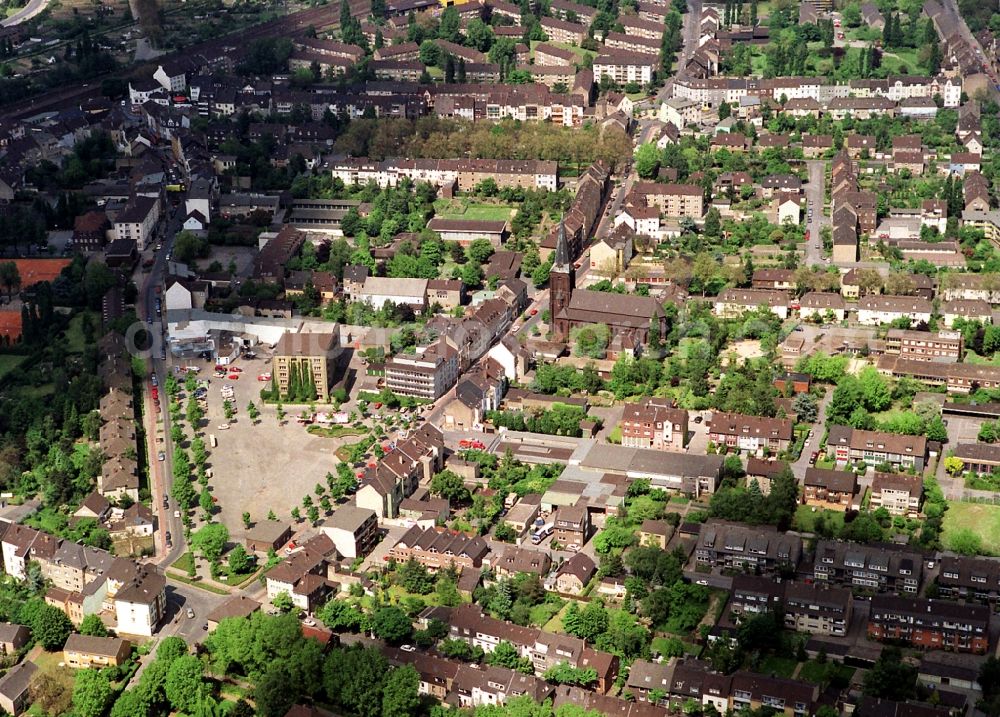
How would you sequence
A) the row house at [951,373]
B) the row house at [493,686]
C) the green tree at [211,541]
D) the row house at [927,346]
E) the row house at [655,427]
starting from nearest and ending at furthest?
the row house at [493,686], the green tree at [211,541], the row house at [655,427], the row house at [951,373], the row house at [927,346]

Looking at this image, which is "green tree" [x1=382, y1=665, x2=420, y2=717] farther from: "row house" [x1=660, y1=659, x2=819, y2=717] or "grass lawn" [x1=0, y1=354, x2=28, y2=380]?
"grass lawn" [x1=0, y1=354, x2=28, y2=380]

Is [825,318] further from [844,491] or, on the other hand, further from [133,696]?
[133,696]

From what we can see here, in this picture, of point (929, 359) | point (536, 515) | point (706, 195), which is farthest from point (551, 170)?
point (536, 515)

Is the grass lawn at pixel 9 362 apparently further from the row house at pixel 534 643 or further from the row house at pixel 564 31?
the row house at pixel 564 31

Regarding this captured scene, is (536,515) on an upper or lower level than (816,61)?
lower

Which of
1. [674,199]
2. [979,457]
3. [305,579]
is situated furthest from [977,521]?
[674,199]

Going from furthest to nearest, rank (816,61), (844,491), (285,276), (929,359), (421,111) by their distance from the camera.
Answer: (816,61), (421,111), (285,276), (929,359), (844,491)

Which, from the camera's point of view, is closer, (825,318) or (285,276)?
(825,318)

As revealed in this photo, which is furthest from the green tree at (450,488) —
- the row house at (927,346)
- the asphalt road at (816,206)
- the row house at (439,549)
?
the asphalt road at (816,206)
